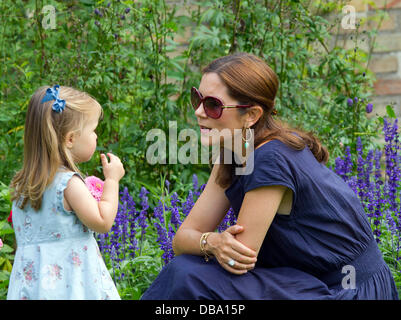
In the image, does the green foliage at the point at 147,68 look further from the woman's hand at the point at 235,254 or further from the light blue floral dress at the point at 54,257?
the woman's hand at the point at 235,254

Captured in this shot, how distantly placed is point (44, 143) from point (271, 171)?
2.64 ft

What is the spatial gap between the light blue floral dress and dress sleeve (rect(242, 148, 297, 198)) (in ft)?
2.06

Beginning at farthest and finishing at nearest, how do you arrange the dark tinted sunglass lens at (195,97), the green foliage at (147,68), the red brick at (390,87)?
the red brick at (390,87) < the green foliage at (147,68) < the dark tinted sunglass lens at (195,97)

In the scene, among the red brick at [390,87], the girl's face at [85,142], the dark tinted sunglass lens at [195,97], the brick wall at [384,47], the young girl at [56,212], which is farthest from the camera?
the red brick at [390,87]

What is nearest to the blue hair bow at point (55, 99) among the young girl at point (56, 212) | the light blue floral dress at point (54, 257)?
the young girl at point (56, 212)

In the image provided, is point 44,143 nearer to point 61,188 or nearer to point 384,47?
point 61,188

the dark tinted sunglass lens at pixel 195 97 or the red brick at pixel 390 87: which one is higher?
the dark tinted sunglass lens at pixel 195 97

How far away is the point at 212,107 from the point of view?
2348 mm

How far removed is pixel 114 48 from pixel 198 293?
7.40ft

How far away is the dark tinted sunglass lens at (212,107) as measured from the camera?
2.33 meters

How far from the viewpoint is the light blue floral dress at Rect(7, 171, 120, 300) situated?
216 centimetres

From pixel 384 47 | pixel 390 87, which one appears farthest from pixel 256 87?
pixel 390 87

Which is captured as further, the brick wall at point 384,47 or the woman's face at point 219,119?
the brick wall at point 384,47
